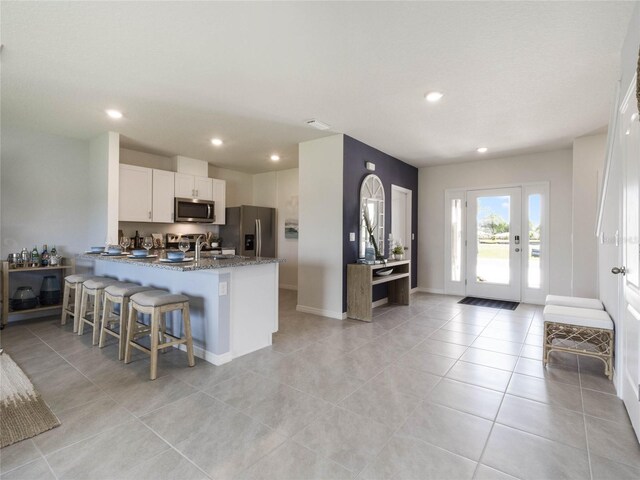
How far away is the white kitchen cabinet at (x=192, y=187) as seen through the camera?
559 cm

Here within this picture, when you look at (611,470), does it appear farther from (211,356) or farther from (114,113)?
(114,113)

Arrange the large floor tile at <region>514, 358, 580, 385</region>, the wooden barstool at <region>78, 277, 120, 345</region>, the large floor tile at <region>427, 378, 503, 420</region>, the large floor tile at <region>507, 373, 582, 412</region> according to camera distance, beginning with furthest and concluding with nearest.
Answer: the wooden barstool at <region>78, 277, 120, 345</region>, the large floor tile at <region>514, 358, 580, 385</region>, the large floor tile at <region>507, 373, 582, 412</region>, the large floor tile at <region>427, 378, 503, 420</region>

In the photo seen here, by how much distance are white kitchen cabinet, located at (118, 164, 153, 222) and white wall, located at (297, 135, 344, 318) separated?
2403mm

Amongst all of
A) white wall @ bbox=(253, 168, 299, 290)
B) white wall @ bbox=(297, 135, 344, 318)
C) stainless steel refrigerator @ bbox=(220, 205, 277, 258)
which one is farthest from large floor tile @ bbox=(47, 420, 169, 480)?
white wall @ bbox=(253, 168, 299, 290)

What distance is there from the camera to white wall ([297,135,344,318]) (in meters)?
4.55

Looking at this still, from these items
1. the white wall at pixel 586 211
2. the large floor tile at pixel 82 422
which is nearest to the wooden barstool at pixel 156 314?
the large floor tile at pixel 82 422

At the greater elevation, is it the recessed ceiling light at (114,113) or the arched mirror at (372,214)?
the recessed ceiling light at (114,113)

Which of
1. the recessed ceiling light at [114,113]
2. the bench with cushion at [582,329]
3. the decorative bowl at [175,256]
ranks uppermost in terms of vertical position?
the recessed ceiling light at [114,113]

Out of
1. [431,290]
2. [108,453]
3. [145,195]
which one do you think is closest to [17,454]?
[108,453]

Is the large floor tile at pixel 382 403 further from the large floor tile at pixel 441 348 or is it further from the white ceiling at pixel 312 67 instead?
the white ceiling at pixel 312 67

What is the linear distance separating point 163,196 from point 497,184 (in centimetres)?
569

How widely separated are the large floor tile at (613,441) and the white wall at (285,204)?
17.5 ft

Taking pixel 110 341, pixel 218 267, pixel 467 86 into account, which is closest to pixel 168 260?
pixel 218 267

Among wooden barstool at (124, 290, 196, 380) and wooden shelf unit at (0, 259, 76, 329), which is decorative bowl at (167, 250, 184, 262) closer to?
wooden barstool at (124, 290, 196, 380)
